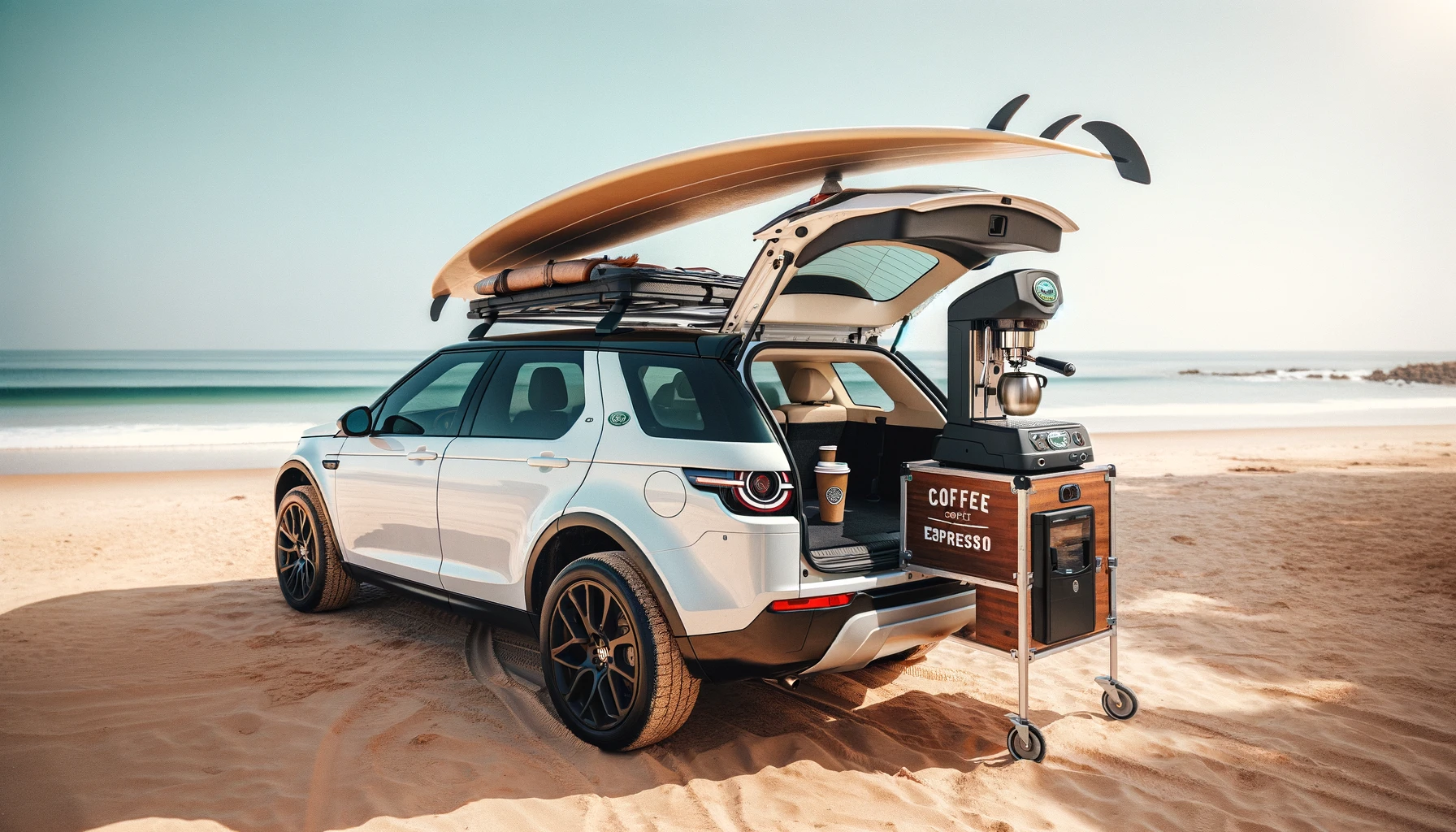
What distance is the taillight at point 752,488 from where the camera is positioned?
10.5 ft

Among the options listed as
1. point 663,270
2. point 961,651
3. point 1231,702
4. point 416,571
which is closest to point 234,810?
point 416,571

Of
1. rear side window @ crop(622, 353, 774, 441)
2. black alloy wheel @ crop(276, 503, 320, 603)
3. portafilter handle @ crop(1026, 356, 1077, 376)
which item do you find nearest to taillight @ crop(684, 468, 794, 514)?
rear side window @ crop(622, 353, 774, 441)

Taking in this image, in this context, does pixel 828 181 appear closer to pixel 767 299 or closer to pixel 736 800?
pixel 767 299

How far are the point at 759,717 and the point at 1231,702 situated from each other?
2245 millimetres

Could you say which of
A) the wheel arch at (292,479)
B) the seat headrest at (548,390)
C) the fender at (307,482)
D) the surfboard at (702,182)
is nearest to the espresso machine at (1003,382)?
the surfboard at (702,182)

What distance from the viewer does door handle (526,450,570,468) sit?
3756 millimetres

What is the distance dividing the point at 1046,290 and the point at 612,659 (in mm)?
2226

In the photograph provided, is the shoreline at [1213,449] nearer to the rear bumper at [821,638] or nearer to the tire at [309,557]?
the tire at [309,557]

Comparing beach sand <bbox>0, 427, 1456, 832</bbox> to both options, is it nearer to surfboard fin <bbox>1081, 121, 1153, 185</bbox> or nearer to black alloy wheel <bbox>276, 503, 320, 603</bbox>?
black alloy wheel <bbox>276, 503, 320, 603</bbox>

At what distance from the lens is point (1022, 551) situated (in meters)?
3.38

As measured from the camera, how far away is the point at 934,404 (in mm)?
4375

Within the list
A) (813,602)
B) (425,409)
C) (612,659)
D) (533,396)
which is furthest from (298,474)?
(813,602)

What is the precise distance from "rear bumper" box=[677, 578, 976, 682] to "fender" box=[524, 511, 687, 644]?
0.11 metres

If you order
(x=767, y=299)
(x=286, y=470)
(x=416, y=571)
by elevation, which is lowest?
(x=416, y=571)
